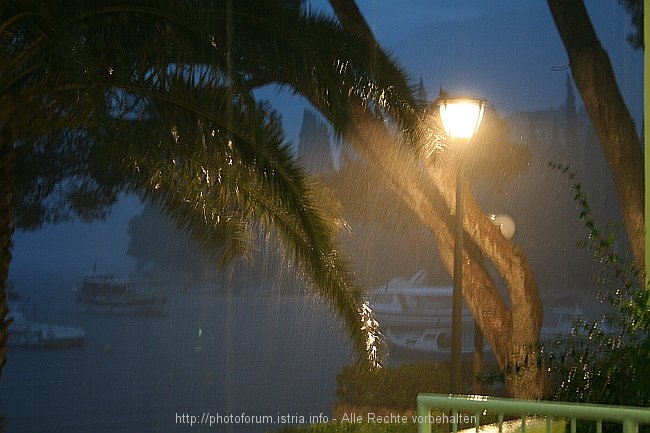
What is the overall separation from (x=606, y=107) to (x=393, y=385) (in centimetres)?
424

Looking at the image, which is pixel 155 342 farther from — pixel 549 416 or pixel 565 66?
pixel 549 416

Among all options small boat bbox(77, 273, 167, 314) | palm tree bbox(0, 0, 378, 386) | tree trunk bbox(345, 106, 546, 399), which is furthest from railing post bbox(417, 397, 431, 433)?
small boat bbox(77, 273, 167, 314)

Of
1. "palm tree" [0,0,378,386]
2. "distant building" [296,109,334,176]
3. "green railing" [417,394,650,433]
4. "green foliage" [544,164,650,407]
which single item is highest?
"distant building" [296,109,334,176]

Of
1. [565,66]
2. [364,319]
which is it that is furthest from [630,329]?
[565,66]

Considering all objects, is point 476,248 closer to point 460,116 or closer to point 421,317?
point 421,317

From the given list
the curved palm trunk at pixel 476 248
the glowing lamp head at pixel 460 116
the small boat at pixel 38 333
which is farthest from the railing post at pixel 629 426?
the small boat at pixel 38 333

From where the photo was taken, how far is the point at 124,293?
1201cm

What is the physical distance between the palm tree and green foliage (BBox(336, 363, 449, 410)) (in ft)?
12.4

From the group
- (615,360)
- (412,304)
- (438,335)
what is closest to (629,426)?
(615,360)

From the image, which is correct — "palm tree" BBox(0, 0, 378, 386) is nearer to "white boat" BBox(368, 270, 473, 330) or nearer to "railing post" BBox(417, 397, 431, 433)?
"railing post" BBox(417, 397, 431, 433)

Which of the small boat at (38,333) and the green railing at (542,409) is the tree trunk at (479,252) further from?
the green railing at (542,409)

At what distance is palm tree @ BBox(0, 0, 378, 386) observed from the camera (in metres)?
5.38

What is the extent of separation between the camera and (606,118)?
419 inches

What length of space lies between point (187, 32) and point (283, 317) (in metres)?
5.58
